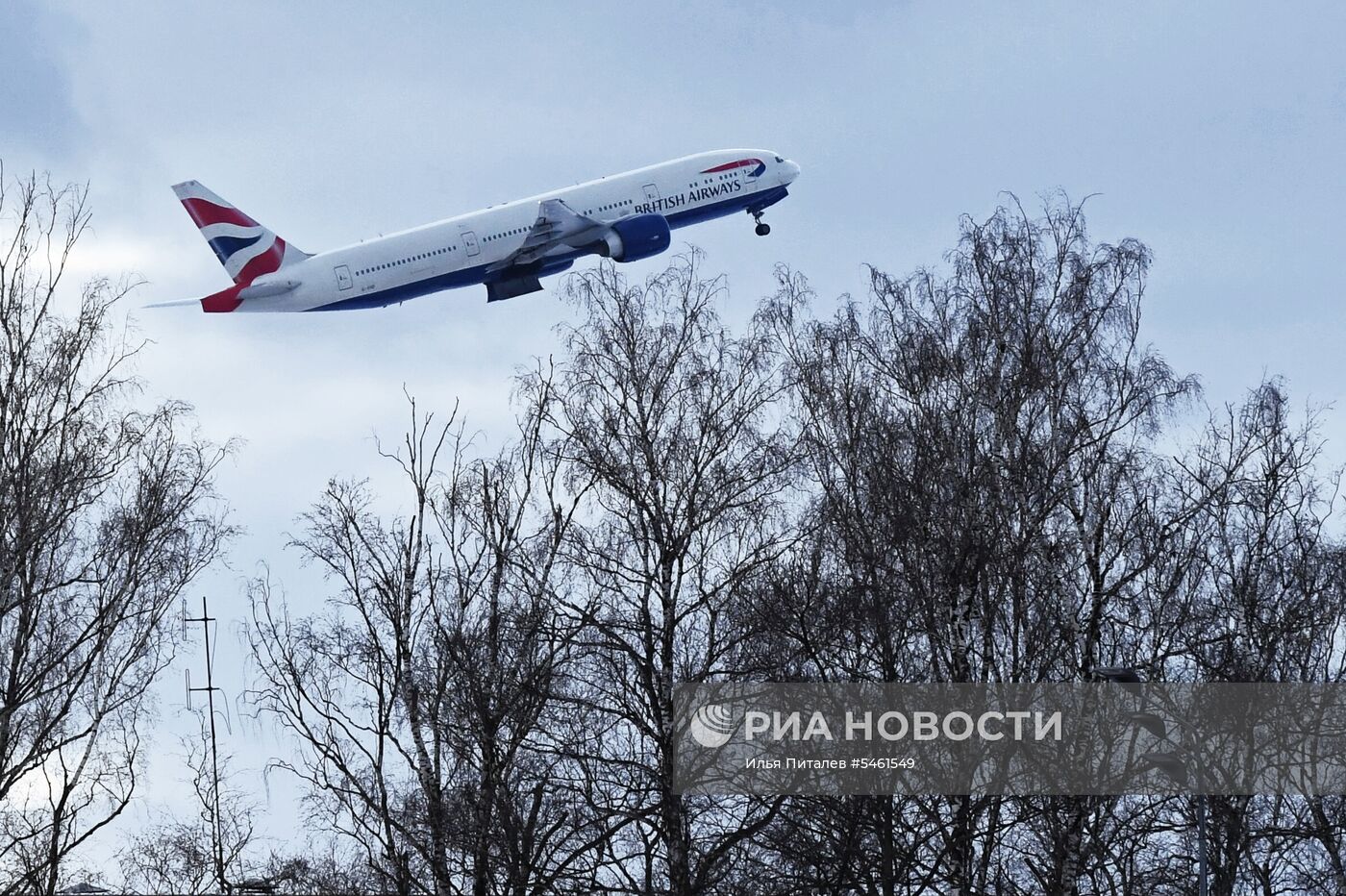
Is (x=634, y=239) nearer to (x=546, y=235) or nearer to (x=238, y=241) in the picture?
(x=546, y=235)

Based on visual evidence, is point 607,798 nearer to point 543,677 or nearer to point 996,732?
point 543,677

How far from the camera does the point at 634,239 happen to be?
147 ft

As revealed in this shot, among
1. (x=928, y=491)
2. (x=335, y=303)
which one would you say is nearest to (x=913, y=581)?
(x=928, y=491)

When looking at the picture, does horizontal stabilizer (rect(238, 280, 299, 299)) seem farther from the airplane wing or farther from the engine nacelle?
the engine nacelle

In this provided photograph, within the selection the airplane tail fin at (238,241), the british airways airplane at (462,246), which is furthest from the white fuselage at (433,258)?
the airplane tail fin at (238,241)

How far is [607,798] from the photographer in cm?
2394

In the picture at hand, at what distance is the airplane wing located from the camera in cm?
4338

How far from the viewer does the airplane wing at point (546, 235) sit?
43.4m

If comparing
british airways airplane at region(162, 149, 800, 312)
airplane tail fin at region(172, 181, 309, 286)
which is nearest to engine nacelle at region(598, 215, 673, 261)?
british airways airplane at region(162, 149, 800, 312)

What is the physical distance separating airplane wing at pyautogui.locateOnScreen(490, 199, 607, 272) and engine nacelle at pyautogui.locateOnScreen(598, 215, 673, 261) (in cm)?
91

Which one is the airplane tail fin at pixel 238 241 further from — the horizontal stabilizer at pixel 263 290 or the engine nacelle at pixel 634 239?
the engine nacelle at pixel 634 239

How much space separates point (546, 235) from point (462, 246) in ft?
6.82

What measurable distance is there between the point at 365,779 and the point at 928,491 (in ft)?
32.3

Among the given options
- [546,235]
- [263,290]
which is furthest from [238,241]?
[546,235]
